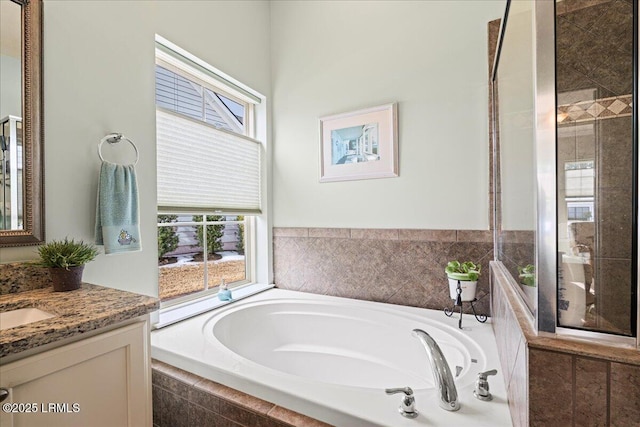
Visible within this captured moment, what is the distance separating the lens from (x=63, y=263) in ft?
3.84

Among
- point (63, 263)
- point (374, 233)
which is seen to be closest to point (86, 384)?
point (63, 263)

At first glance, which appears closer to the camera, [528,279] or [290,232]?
[528,279]

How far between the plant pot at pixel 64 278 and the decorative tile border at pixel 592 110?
5.75ft

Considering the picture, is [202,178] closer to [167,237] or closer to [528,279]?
[167,237]

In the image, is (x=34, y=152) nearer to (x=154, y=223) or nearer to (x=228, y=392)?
(x=154, y=223)

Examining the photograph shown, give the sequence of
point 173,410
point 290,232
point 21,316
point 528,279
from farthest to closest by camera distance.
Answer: point 290,232 < point 173,410 < point 21,316 < point 528,279

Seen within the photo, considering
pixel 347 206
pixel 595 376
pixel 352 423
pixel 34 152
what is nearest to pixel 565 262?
pixel 595 376

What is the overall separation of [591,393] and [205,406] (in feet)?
4.22

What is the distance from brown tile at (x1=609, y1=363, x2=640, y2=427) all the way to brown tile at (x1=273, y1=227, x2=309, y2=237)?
201 cm

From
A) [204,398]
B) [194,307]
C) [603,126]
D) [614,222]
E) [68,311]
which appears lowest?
[204,398]

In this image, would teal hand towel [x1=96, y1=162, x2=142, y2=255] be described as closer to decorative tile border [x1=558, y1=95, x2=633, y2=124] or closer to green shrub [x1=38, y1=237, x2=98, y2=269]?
green shrub [x1=38, y1=237, x2=98, y2=269]

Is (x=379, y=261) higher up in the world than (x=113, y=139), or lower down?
Result: lower down

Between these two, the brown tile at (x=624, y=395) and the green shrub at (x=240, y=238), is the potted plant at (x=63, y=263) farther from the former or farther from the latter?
the brown tile at (x=624, y=395)

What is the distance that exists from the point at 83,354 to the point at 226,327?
1123 millimetres
